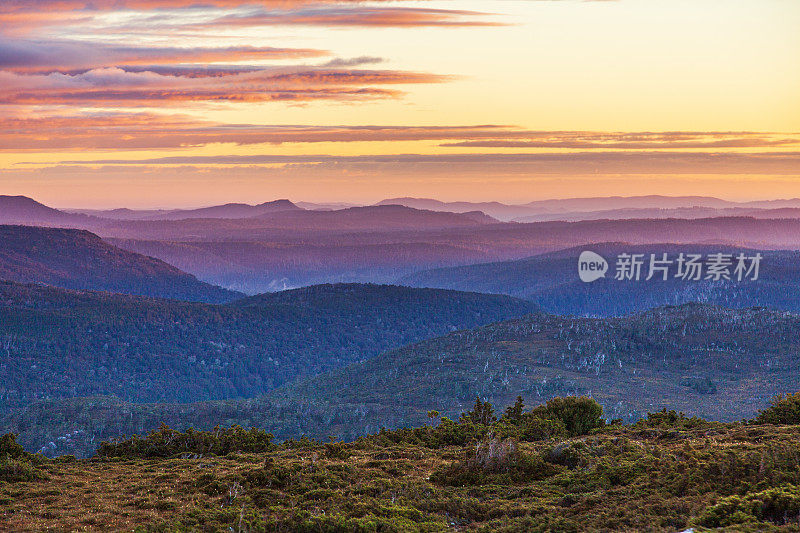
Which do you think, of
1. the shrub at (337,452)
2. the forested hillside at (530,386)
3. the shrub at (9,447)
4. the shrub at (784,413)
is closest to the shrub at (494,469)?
the shrub at (337,452)

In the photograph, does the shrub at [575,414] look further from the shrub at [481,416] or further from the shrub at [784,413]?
the shrub at [784,413]

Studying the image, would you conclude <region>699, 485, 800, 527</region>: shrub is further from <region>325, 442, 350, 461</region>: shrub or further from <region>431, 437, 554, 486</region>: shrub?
<region>325, 442, 350, 461</region>: shrub

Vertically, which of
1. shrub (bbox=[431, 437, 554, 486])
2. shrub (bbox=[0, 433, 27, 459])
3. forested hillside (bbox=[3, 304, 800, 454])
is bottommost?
forested hillside (bbox=[3, 304, 800, 454])

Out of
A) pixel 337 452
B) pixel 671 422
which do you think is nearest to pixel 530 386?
pixel 671 422

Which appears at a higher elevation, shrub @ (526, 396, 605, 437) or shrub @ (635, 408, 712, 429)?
shrub @ (635, 408, 712, 429)

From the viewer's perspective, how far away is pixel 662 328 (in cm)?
19438

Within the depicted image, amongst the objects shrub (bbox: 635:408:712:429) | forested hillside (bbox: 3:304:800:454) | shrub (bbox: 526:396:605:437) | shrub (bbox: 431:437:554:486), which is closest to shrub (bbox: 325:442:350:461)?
shrub (bbox: 431:437:554:486)

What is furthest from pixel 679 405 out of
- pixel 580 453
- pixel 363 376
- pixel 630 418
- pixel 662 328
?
pixel 580 453

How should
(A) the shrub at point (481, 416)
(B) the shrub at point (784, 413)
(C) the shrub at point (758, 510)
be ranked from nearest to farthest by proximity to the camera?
1. (C) the shrub at point (758, 510)
2. (B) the shrub at point (784, 413)
3. (A) the shrub at point (481, 416)

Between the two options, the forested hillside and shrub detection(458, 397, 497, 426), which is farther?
the forested hillside

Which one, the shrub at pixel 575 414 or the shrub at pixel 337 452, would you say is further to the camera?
the shrub at pixel 575 414

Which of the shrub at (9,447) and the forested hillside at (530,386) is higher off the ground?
the shrub at (9,447)

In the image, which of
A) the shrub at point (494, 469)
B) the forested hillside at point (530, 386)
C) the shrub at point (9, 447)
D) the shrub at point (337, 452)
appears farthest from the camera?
the forested hillside at point (530, 386)

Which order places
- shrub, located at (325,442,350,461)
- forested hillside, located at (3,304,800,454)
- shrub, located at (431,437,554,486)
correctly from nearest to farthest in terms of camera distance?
shrub, located at (431,437,554,486), shrub, located at (325,442,350,461), forested hillside, located at (3,304,800,454)
